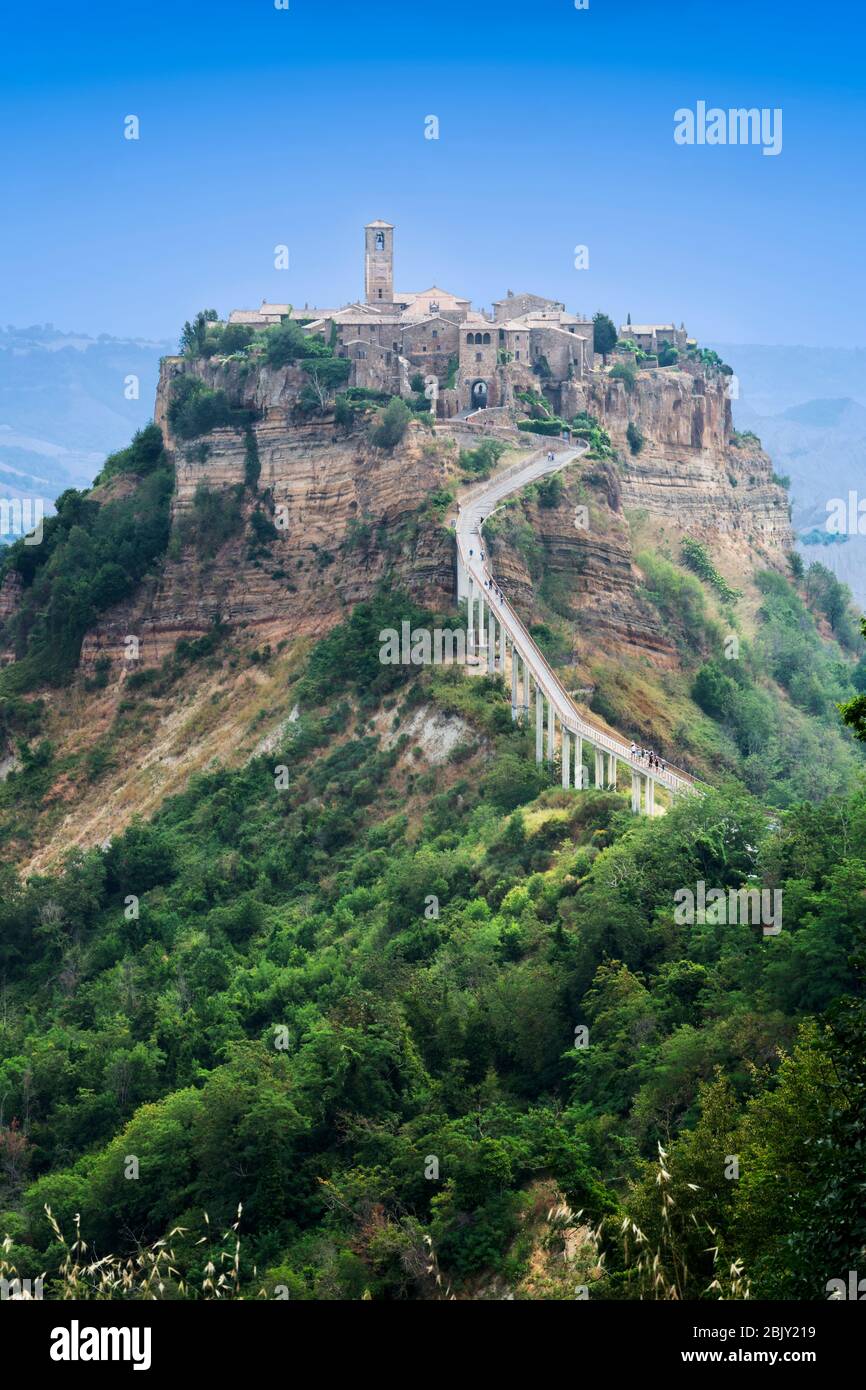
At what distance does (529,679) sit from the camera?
68188 millimetres

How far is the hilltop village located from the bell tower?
1.7 inches

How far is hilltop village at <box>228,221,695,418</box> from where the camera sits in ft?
292

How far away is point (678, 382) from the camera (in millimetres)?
103625

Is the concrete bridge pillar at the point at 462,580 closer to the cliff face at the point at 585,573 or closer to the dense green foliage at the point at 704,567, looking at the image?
the cliff face at the point at 585,573

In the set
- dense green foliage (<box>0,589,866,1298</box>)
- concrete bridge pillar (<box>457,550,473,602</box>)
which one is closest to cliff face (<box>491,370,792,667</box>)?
concrete bridge pillar (<box>457,550,473,602</box>)

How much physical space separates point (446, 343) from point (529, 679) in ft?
86.7

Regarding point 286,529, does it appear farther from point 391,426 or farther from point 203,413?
point 203,413

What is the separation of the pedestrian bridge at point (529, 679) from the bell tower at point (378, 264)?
19099 mm

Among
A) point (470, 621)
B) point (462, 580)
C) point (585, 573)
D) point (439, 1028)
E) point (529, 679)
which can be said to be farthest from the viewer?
Answer: point (585, 573)

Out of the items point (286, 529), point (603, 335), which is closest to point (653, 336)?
point (603, 335)

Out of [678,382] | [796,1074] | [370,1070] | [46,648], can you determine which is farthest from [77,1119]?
[678,382]

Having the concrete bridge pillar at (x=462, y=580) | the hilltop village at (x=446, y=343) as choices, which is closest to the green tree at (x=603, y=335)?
the hilltop village at (x=446, y=343)
